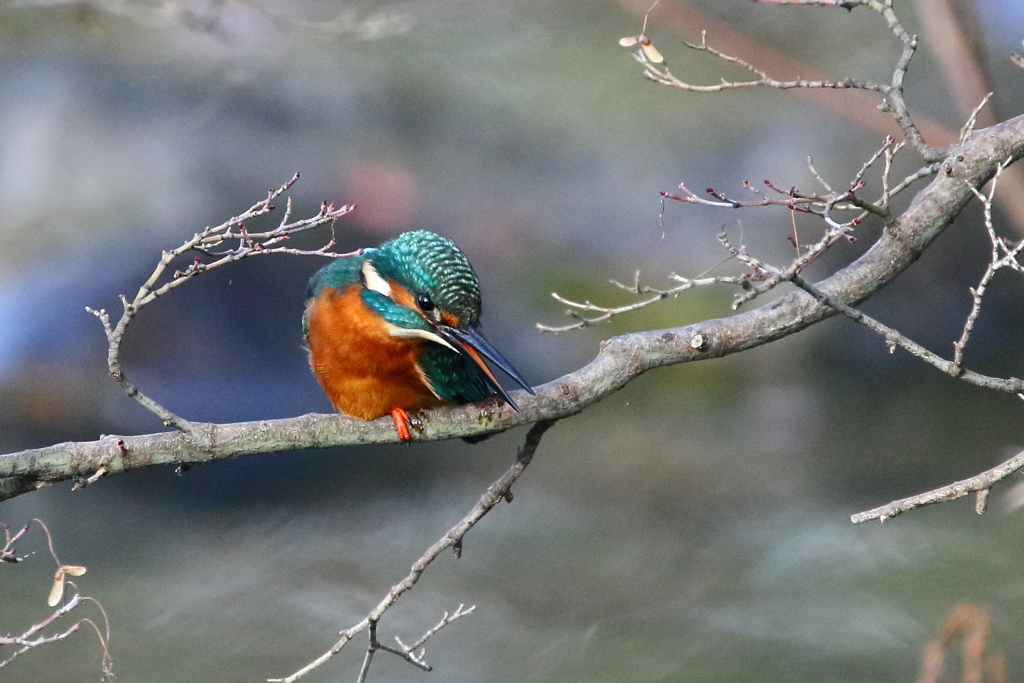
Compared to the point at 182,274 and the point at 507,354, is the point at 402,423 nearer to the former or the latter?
the point at 182,274

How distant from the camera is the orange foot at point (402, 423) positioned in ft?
5.96

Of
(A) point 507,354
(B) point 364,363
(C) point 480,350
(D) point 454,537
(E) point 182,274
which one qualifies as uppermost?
(A) point 507,354

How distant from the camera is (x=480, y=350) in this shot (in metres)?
1.76

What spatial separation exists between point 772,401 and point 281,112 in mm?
3062

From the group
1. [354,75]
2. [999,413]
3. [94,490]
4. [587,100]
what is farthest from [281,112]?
[999,413]

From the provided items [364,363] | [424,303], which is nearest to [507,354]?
[364,363]

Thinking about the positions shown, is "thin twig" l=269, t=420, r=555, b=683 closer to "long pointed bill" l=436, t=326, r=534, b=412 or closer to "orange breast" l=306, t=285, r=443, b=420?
"long pointed bill" l=436, t=326, r=534, b=412

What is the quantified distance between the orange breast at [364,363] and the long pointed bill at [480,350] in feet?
0.51

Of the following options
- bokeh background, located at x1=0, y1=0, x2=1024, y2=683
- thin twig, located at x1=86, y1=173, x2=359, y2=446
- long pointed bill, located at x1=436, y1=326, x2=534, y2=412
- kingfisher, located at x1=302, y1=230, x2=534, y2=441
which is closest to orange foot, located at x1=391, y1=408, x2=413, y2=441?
kingfisher, located at x1=302, y1=230, x2=534, y2=441

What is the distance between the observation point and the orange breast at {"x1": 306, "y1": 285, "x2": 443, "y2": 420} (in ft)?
6.35

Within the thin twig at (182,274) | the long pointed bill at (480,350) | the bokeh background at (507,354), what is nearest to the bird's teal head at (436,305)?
the long pointed bill at (480,350)

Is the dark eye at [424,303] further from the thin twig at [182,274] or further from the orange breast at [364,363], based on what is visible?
the thin twig at [182,274]

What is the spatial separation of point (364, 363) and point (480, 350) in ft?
0.98

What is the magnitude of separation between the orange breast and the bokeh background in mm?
1965
